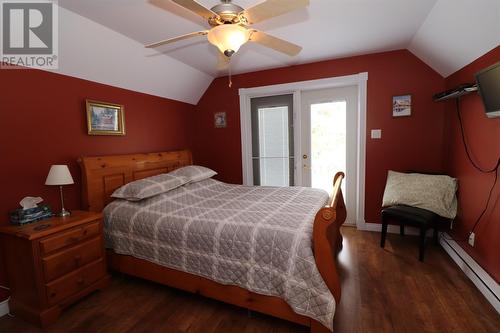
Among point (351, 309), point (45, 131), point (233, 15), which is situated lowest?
point (351, 309)

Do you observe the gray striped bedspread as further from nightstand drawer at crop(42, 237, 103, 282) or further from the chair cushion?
the chair cushion

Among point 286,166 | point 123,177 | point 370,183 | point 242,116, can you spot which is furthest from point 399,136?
point 123,177

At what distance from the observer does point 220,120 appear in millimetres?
4086

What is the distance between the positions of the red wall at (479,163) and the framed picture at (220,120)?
307 cm

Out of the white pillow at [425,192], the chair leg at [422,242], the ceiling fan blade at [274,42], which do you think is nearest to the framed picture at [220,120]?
the ceiling fan blade at [274,42]

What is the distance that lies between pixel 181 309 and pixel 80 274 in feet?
2.91

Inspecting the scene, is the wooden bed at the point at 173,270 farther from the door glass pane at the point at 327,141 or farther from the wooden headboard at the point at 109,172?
the door glass pane at the point at 327,141

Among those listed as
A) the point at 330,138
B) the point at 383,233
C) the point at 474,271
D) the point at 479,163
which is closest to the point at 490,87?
the point at 479,163

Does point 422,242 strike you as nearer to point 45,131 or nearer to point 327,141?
point 327,141

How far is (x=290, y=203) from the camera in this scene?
2.25 metres

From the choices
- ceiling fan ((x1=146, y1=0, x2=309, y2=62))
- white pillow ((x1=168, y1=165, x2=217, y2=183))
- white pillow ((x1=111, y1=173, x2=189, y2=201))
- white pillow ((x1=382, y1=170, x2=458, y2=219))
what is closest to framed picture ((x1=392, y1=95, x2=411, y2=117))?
white pillow ((x1=382, y1=170, x2=458, y2=219))

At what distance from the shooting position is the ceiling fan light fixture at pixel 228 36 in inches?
58.8

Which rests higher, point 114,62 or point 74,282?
point 114,62

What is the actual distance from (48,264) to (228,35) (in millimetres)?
2057
